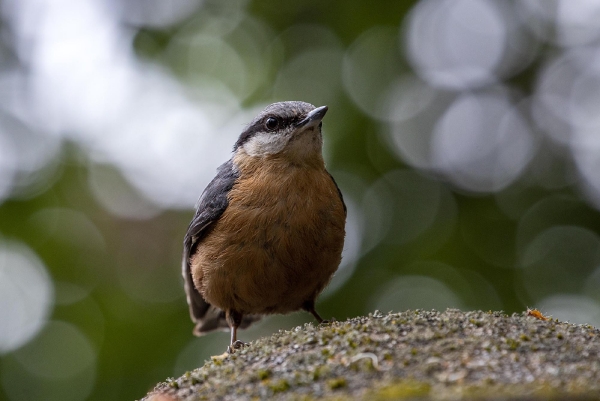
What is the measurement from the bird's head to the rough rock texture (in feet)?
6.03

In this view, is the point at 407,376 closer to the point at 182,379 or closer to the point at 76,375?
the point at 182,379

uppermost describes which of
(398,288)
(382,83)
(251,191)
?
(382,83)

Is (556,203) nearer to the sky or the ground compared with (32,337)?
nearer to the sky

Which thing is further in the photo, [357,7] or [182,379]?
[357,7]

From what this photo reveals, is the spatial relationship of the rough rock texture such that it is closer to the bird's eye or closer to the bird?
the bird

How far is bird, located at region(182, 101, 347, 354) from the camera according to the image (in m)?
4.57

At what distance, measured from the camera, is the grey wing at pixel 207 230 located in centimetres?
500

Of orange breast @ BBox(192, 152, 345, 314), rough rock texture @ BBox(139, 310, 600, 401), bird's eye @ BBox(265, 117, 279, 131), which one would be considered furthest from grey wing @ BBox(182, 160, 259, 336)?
rough rock texture @ BBox(139, 310, 600, 401)

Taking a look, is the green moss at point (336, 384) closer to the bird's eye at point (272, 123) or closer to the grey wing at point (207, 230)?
the grey wing at point (207, 230)

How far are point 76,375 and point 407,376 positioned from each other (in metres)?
6.74

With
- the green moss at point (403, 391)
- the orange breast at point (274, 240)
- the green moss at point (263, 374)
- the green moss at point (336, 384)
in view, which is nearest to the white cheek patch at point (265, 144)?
the orange breast at point (274, 240)

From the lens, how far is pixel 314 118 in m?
4.95

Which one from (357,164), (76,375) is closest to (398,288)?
(357,164)

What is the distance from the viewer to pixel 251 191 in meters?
4.78
